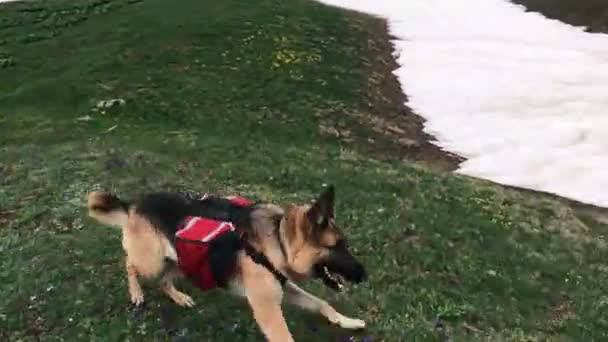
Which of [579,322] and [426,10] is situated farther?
[426,10]

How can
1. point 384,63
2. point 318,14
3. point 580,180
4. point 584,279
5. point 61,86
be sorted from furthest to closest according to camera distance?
point 318,14
point 384,63
point 61,86
point 580,180
point 584,279

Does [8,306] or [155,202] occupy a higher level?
[155,202]

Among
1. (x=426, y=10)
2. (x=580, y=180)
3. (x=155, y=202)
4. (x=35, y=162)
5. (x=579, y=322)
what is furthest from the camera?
(x=426, y=10)

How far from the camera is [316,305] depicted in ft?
37.0

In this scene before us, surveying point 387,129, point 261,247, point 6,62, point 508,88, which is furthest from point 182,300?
point 508,88

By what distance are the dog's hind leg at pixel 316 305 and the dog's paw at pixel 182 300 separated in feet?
6.38

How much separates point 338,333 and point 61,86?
2794 cm

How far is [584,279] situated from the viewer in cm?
1766

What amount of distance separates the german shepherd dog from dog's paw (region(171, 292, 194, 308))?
1.21 ft

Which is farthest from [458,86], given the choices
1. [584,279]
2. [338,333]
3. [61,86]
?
[338,333]

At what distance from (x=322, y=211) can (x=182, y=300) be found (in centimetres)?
411

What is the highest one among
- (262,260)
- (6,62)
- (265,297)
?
(262,260)

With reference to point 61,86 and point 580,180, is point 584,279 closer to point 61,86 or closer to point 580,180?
point 580,180

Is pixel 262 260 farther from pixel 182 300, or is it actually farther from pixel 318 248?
pixel 182 300
